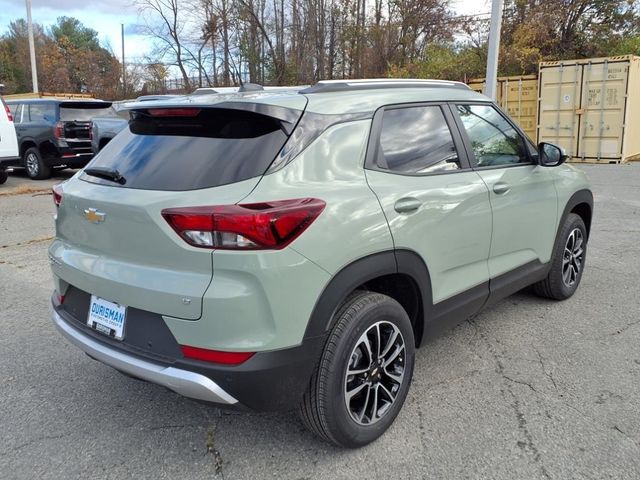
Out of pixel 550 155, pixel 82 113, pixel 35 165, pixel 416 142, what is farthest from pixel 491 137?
pixel 35 165

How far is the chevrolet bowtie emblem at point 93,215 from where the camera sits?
8.40 ft

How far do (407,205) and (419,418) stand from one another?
3.81ft

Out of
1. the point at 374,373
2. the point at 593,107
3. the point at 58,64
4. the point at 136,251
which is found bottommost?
the point at 374,373

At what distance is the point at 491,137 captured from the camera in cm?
374

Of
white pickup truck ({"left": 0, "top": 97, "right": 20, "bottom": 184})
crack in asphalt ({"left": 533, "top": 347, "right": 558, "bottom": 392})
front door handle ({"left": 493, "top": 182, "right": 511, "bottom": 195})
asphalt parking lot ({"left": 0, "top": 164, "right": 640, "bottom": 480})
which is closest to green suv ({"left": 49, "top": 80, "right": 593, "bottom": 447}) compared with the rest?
front door handle ({"left": 493, "top": 182, "right": 511, "bottom": 195})

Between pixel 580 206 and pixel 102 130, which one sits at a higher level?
pixel 102 130

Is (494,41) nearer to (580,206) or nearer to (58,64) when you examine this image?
(580,206)

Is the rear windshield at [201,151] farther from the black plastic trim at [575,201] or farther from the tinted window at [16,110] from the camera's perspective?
the tinted window at [16,110]

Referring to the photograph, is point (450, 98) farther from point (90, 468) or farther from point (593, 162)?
point (593, 162)

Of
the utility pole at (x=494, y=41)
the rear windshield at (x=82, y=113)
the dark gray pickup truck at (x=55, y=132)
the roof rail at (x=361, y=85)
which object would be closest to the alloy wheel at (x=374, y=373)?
the roof rail at (x=361, y=85)

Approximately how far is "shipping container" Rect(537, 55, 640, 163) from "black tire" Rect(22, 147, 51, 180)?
1343cm

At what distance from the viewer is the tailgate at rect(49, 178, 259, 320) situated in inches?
88.0

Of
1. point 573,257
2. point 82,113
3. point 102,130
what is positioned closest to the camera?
point 573,257

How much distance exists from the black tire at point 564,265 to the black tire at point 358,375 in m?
2.13
